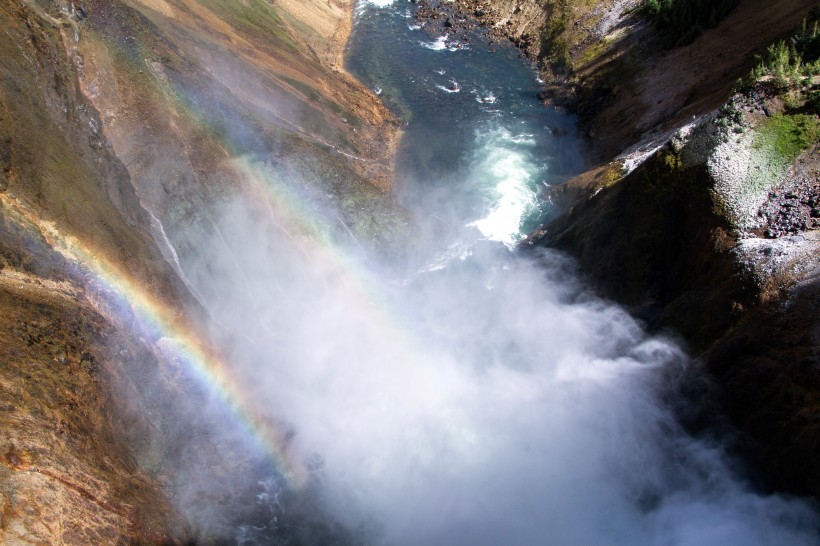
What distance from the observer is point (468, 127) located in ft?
129

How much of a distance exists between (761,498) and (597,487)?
4.65m

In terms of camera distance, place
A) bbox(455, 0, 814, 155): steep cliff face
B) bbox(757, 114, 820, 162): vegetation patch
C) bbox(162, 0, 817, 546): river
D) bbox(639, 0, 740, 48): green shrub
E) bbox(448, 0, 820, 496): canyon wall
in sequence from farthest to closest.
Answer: bbox(639, 0, 740, 48): green shrub
bbox(455, 0, 814, 155): steep cliff face
bbox(757, 114, 820, 162): vegetation patch
bbox(162, 0, 817, 546): river
bbox(448, 0, 820, 496): canyon wall

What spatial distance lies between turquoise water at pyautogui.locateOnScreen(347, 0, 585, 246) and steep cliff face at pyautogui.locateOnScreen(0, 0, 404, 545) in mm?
3999

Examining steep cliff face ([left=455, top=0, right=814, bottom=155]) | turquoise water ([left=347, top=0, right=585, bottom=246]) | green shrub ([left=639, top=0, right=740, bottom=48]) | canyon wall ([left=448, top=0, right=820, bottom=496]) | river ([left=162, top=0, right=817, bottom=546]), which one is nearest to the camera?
canyon wall ([left=448, top=0, right=820, bottom=496])

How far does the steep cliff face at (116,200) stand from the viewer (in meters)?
11.8

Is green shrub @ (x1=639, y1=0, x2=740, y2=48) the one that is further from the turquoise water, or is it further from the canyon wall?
the turquoise water

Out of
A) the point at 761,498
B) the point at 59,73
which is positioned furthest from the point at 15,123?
the point at 761,498

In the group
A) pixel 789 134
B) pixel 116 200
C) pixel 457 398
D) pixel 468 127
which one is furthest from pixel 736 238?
pixel 468 127

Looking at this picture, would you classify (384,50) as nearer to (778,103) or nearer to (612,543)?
(778,103)

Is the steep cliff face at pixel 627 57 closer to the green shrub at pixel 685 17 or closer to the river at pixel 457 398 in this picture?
the green shrub at pixel 685 17

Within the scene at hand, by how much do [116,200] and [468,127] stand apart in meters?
25.9

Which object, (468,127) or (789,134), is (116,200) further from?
(468,127)

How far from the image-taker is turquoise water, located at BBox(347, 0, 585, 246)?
32.9 metres

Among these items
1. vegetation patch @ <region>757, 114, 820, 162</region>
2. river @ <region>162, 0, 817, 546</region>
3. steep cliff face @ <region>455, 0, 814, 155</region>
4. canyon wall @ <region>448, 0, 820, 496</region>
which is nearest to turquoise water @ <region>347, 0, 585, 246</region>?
river @ <region>162, 0, 817, 546</region>
